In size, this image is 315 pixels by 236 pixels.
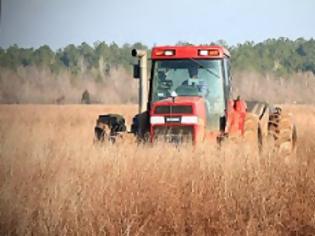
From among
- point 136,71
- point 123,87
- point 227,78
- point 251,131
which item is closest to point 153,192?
point 251,131

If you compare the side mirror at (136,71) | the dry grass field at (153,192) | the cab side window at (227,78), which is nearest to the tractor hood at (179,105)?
the cab side window at (227,78)

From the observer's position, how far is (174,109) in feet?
27.2

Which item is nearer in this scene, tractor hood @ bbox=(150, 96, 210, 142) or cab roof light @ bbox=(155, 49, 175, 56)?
tractor hood @ bbox=(150, 96, 210, 142)

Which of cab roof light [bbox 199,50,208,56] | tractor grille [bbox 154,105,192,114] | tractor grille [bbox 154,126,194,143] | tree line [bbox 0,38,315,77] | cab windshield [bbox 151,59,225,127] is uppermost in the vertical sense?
tree line [bbox 0,38,315,77]

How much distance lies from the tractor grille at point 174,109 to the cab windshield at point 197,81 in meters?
0.42

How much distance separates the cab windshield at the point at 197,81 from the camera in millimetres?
8594

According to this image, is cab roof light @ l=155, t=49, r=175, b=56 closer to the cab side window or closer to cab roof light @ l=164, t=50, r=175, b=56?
cab roof light @ l=164, t=50, r=175, b=56

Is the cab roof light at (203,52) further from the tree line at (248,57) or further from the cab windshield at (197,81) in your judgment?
the tree line at (248,57)

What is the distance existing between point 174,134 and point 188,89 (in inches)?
31.3

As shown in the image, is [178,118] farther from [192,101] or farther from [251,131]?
[251,131]

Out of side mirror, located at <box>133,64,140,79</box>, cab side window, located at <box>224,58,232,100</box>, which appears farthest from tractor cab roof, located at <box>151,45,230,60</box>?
side mirror, located at <box>133,64,140,79</box>

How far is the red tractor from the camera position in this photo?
8.30 metres

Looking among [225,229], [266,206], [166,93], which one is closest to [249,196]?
[266,206]

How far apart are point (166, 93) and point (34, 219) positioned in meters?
4.00
